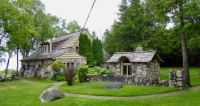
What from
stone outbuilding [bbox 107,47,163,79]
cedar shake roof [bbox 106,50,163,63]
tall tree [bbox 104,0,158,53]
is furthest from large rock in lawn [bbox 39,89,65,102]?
tall tree [bbox 104,0,158,53]

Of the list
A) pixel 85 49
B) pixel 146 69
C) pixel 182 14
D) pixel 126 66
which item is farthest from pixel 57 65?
pixel 182 14

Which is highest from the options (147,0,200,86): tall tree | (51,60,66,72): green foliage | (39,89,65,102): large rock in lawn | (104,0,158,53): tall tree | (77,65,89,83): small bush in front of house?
(104,0,158,53): tall tree

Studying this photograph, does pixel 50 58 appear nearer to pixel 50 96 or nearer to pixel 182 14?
pixel 50 96

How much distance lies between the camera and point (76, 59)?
2403cm

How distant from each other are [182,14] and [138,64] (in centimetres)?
699

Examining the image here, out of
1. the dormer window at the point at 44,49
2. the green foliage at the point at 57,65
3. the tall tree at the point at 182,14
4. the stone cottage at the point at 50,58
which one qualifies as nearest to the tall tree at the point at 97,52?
the stone cottage at the point at 50,58

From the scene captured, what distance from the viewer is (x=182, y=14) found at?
12.4 meters

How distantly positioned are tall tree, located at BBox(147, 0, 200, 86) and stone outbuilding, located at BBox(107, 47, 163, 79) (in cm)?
444

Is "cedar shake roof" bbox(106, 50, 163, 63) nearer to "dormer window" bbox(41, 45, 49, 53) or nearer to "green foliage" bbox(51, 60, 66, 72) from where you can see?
"green foliage" bbox(51, 60, 66, 72)

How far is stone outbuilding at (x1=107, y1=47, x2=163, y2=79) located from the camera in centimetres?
1736

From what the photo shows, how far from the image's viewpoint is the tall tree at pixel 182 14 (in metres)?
11.6

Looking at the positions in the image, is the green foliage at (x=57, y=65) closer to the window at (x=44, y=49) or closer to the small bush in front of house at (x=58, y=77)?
the small bush in front of house at (x=58, y=77)

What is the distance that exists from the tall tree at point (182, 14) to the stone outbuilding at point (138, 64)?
4.44m

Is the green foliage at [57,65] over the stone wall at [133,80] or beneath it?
over
